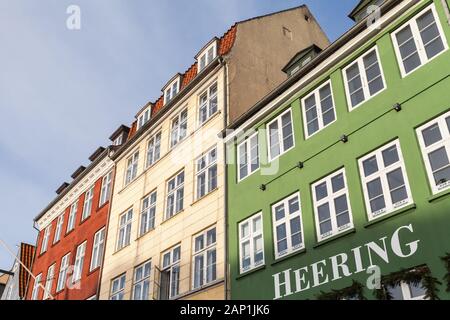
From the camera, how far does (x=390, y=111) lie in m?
13.0

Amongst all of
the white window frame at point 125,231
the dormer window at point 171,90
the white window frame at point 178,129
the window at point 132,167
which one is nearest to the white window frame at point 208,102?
the white window frame at point 178,129

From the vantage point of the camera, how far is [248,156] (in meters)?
17.9

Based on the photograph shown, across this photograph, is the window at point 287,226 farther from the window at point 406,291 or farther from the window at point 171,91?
the window at point 171,91

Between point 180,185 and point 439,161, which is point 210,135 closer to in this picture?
point 180,185

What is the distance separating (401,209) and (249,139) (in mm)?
Result: 7563

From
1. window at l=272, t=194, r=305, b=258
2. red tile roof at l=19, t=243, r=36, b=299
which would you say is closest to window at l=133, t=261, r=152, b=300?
window at l=272, t=194, r=305, b=258

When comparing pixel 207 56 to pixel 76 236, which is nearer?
pixel 207 56

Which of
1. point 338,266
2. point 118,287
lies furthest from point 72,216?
point 338,266

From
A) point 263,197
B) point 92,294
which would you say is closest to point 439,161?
point 263,197

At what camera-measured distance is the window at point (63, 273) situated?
2736 centimetres

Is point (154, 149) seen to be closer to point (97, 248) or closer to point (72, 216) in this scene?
point (97, 248)

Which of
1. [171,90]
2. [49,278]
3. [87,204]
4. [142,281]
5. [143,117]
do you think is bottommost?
[142,281]

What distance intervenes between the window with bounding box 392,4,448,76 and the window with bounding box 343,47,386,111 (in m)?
0.68

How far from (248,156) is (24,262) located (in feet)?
73.6
